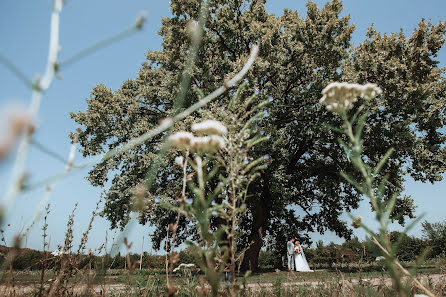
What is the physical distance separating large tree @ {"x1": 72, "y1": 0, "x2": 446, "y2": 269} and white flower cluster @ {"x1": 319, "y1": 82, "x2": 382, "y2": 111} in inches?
433

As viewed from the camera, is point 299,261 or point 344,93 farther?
point 299,261

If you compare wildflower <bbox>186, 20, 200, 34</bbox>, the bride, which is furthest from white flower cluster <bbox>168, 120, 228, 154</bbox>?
the bride

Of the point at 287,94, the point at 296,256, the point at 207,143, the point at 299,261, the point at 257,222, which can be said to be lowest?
the point at 299,261

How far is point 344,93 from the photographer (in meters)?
1.41

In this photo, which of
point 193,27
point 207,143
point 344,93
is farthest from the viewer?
point 344,93

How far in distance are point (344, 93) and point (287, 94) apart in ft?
48.4

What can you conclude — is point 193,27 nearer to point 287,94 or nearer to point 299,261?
point 287,94

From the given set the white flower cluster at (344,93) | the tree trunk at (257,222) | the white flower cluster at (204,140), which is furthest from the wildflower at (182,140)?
the tree trunk at (257,222)

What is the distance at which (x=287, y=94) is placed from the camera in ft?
51.4

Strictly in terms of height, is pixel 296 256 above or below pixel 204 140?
below

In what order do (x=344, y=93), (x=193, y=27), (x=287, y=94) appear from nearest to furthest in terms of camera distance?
(x=193, y=27)
(x=344, y=93)
(x=287, y=94)

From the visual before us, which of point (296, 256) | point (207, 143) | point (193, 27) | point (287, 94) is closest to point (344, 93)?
point (207, 143)

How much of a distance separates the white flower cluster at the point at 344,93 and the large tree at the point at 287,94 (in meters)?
11.0

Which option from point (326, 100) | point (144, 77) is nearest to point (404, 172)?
point (144, 77)
